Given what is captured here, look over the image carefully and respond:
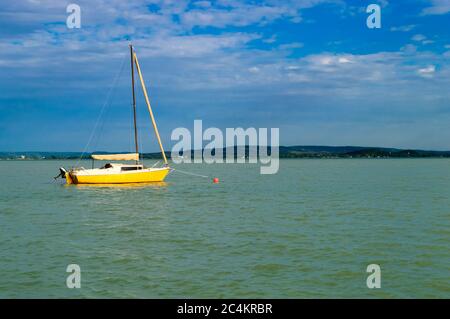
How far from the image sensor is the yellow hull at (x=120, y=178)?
62.0 m

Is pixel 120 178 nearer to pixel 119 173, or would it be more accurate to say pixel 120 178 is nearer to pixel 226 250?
pixel 119 173

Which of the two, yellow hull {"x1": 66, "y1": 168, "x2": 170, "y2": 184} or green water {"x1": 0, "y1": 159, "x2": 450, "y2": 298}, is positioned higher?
yellow hull {"x1": 66, "y1": 168, "x2": 170, "y2": 184}

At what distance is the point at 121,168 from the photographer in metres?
61.8

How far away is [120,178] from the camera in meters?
62.4

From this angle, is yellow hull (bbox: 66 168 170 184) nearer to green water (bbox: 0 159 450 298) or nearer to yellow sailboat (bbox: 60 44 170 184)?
yellow sailboat (bbox: 60 44 170 184)

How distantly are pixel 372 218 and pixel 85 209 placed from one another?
22.5 m

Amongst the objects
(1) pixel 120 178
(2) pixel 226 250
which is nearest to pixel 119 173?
(1) pixel 120 178

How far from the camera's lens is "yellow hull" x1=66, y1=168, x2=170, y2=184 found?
62.0 meters

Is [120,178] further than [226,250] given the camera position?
Yes

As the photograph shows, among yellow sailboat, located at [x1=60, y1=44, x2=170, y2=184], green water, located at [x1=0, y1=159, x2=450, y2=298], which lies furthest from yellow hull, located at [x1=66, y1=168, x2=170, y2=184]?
green water, located at [x1=0, y1=159, x2=450, y2=298]

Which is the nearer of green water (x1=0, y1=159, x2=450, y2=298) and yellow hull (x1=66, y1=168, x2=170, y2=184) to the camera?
green water (x1=0, y1=159, x2=450, y2=298)
